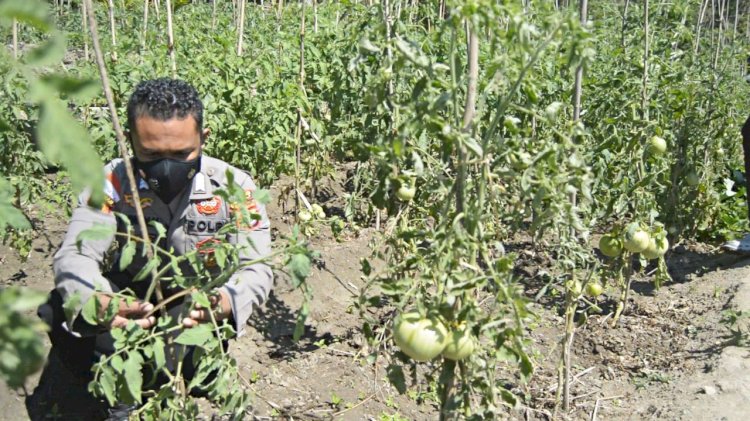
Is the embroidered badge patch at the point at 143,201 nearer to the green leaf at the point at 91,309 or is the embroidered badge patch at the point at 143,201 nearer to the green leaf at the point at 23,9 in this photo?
the green leaf at the point at 91,309

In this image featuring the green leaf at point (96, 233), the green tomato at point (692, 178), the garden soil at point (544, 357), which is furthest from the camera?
the green tomato at point (692, 178)

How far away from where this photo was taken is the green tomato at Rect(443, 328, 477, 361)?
1660mm

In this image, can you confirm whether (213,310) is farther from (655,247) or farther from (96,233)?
(655,247)

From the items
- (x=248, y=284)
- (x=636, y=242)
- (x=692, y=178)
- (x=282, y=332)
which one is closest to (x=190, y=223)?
(x=248, y=284)

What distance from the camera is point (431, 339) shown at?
1.64 m

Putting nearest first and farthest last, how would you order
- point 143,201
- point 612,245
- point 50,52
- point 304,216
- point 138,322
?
point 50,52 → point 138,322 → point 143,201 → point 612,245 → point 304,216

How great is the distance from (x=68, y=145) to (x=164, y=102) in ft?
5.39

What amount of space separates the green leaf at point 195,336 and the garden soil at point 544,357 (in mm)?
1020

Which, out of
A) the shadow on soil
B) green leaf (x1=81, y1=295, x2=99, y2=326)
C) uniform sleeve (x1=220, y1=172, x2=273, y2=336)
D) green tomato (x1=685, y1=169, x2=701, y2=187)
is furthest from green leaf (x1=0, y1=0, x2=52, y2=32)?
green tomato (x1=685, y1=169, x2=701, y2=187)

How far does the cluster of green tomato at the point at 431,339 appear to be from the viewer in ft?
5.41

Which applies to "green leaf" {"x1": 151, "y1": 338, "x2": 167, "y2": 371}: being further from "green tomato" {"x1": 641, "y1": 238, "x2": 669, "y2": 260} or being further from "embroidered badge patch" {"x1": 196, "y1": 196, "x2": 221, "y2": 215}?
"green tomato" {"x1": 641, "y1": 238, "x2": 669, "y2": 260}

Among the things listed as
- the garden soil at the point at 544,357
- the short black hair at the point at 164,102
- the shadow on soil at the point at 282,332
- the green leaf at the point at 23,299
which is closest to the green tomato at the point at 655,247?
the garden soil at the point at 544,357

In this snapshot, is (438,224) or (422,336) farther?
(438,224)

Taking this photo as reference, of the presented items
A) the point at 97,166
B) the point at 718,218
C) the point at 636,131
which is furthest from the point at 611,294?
the point at 97,166
